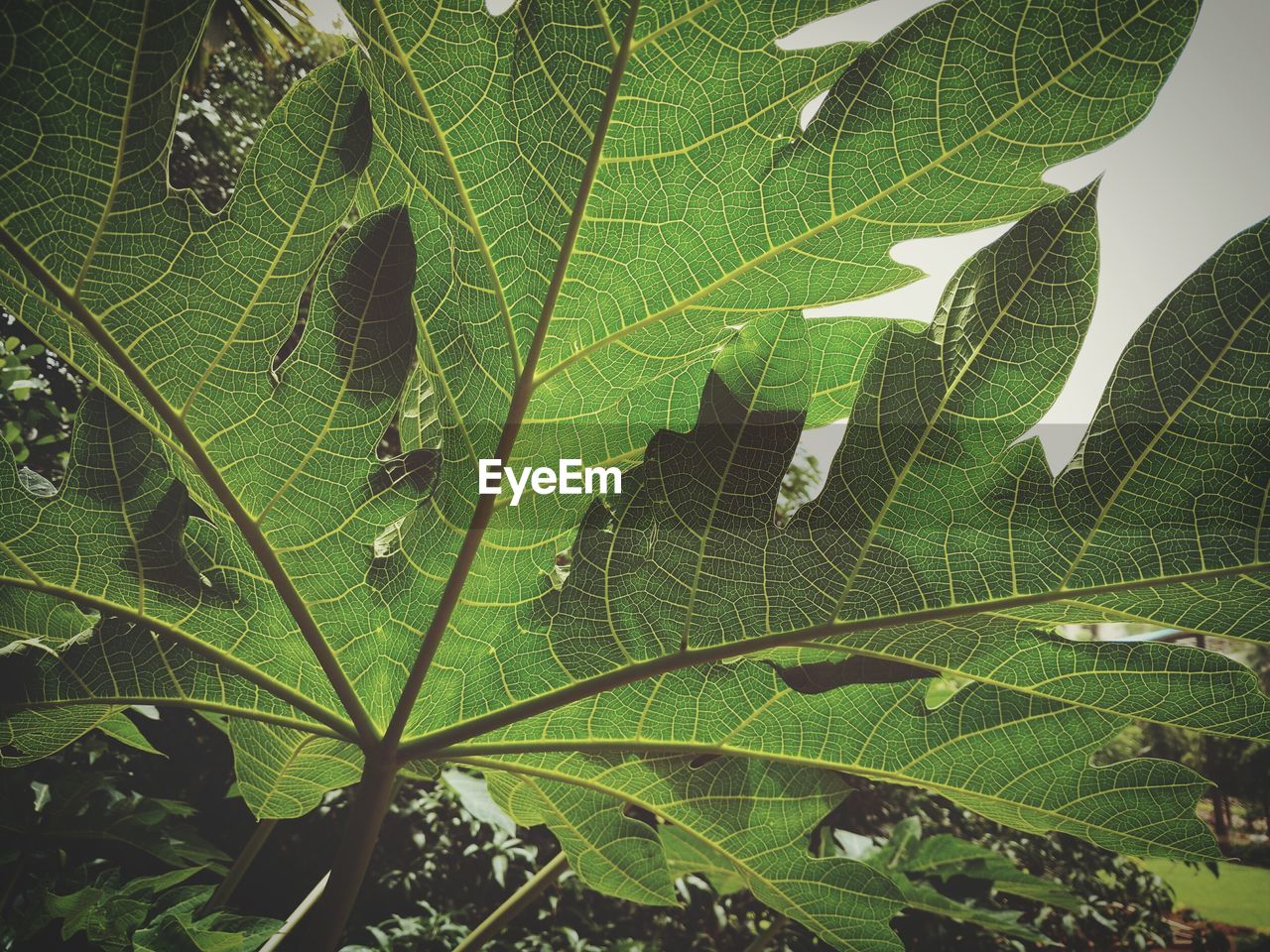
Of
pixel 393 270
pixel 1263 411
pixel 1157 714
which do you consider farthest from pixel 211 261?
pixel 1157 714

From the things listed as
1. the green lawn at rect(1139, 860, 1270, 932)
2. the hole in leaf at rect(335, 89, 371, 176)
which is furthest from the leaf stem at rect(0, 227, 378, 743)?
the green lawn at rect(1139, 860, 1270, 932)

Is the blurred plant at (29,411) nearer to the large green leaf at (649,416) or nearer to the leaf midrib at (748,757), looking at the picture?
the large green leaf at (649,416)

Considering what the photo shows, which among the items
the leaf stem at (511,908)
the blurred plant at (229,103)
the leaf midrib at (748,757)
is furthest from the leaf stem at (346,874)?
the blurred plant at (229,103)

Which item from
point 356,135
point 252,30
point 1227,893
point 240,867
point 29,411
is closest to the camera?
point 356,135

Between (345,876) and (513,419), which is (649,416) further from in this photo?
(345,876)

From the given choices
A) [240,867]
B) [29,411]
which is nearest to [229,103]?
[29,411]

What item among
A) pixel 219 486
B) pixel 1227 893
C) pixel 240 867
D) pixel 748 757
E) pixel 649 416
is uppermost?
pixel 1227 893
